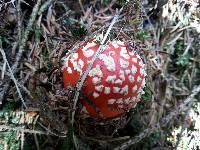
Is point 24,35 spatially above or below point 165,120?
above

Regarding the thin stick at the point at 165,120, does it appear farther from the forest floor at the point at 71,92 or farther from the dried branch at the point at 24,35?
the dried branch at the point at 24,35

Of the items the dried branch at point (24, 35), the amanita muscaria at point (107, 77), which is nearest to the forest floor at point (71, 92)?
the dried branch at point (24, 35)

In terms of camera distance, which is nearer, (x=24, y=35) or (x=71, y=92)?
(x=71, y=92)

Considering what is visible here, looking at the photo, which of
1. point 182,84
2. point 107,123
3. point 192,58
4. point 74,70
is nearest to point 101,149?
point 107,123

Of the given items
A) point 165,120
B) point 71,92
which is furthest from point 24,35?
point 165,120

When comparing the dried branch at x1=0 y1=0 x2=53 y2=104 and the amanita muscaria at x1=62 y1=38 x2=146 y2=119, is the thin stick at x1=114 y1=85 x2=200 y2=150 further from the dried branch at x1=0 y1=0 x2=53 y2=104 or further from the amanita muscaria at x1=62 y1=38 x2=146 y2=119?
the dried branch at x1=0 y1=0 x2=53 y2=104

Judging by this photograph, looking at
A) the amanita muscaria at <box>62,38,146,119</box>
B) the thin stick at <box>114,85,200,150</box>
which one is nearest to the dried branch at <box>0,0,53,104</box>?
the amanita muscaria at <box>62,38,146,119</box>

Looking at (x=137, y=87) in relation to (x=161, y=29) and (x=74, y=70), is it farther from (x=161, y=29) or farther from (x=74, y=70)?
(x=161, y=29)

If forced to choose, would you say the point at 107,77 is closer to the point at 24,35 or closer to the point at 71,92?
the point at 71,92
